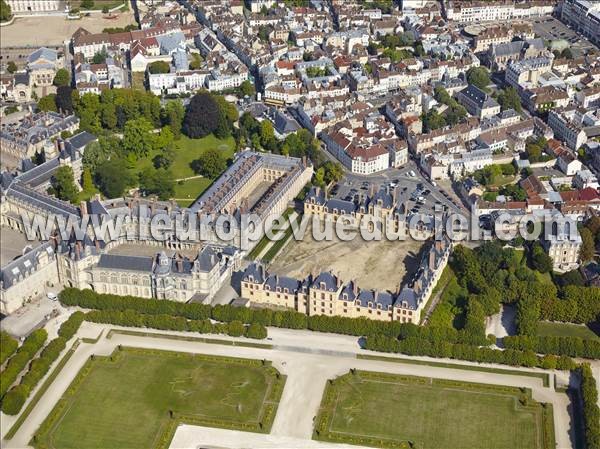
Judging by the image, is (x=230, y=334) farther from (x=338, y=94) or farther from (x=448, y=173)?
(x=338, y=94)

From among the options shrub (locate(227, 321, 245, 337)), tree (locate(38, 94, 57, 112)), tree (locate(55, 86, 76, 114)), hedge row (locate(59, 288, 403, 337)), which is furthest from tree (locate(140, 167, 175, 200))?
shrub (locate(227, 321, 245, 337))

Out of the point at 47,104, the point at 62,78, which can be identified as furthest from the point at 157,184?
the point at 62,78

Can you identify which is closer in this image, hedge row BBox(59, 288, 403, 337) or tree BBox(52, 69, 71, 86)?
hedge row BBox(59, 288, 403, 337)

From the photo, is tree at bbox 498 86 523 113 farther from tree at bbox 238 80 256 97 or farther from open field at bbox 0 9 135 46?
open field at bbox 0 9 135 46

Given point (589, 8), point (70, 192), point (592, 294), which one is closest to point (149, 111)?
point (70, 192)

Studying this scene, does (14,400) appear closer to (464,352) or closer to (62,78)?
(464,352)

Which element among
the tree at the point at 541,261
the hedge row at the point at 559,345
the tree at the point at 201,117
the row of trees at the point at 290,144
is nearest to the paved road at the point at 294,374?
the hedge row at the point at 559,345
